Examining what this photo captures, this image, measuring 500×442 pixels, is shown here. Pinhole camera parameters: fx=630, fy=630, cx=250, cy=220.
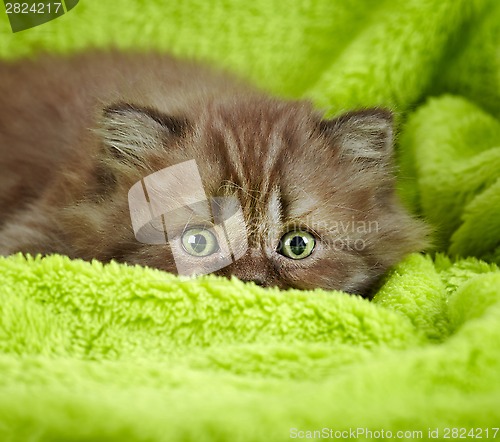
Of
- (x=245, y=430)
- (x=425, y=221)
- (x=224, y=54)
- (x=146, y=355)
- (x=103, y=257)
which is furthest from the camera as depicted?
(x=224, y=54)

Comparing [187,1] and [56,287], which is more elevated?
[187,1]

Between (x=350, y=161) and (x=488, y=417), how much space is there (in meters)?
0.77

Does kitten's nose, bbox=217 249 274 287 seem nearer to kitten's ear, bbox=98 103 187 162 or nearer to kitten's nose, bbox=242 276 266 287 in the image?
kitten's nose, bbox=242 276 266 287

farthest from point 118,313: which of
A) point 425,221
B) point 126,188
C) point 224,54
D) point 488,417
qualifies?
point 224,54

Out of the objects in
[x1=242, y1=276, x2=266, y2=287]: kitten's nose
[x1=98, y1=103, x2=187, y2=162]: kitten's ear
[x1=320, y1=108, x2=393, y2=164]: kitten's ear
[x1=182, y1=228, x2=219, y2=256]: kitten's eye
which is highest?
[x1=98, y1=103, x2=187, y2=162]: kitten's ear

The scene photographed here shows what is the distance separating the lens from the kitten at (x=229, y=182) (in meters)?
1.27

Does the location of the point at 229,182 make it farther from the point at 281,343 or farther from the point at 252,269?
the point at 281,343

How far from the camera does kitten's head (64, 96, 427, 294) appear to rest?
125 centimetres

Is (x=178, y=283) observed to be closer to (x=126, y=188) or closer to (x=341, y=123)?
(x=126, y=188)

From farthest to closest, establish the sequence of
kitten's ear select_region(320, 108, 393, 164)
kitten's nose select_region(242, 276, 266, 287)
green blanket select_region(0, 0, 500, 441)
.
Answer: kitten's ear select_region(320, 108, 393, 164), kitten's nose select_region(242, 276, 266, 287), green blanket select_region(0, 0, 500, 441)

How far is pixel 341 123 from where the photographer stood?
1415 millimetres

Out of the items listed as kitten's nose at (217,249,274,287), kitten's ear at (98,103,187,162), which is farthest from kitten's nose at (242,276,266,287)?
kitten's ear at (98,103,187,162)

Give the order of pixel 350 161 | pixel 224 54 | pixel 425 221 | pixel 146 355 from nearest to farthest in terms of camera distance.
A: pixel 146 355
pixel 350 161
pixel 425 221
pixel 224 54

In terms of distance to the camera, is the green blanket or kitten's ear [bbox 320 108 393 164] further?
kitten's ear [bbox 320 108 393 164]
